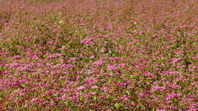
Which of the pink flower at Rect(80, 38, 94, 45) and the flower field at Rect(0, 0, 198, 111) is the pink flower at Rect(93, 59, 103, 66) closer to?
the flower field at Rect(0, 0, 198, 111)

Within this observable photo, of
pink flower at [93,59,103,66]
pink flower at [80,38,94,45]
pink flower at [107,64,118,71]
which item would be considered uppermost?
pink flower at [80,38,94,45]

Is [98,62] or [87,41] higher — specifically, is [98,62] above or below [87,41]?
below

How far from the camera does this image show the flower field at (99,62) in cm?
939

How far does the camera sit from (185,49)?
14734mm

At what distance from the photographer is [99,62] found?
13.0m

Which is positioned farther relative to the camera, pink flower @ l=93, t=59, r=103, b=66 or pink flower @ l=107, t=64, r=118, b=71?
pink flower @ l=93, t=59, r=103, b=66

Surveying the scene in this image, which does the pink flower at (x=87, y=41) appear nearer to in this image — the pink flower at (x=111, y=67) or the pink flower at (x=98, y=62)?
the pink flower at (x=98, y=62)

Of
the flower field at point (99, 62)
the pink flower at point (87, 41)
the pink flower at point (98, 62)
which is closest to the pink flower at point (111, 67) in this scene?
the flower field at point (99, 62)

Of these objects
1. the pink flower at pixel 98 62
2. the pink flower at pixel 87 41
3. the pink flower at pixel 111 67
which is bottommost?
the pink flower at pixel 111 67

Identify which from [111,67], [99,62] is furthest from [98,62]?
[111,67]

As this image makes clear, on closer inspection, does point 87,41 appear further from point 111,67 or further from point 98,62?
point 111,67

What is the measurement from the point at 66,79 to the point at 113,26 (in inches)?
403

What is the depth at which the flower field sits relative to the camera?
9.39m

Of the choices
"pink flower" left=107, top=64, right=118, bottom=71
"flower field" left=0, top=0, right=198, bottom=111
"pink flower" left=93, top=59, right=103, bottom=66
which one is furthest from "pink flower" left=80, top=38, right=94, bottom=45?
"pink flower" left=107, top=64, right=118, bottom=71
